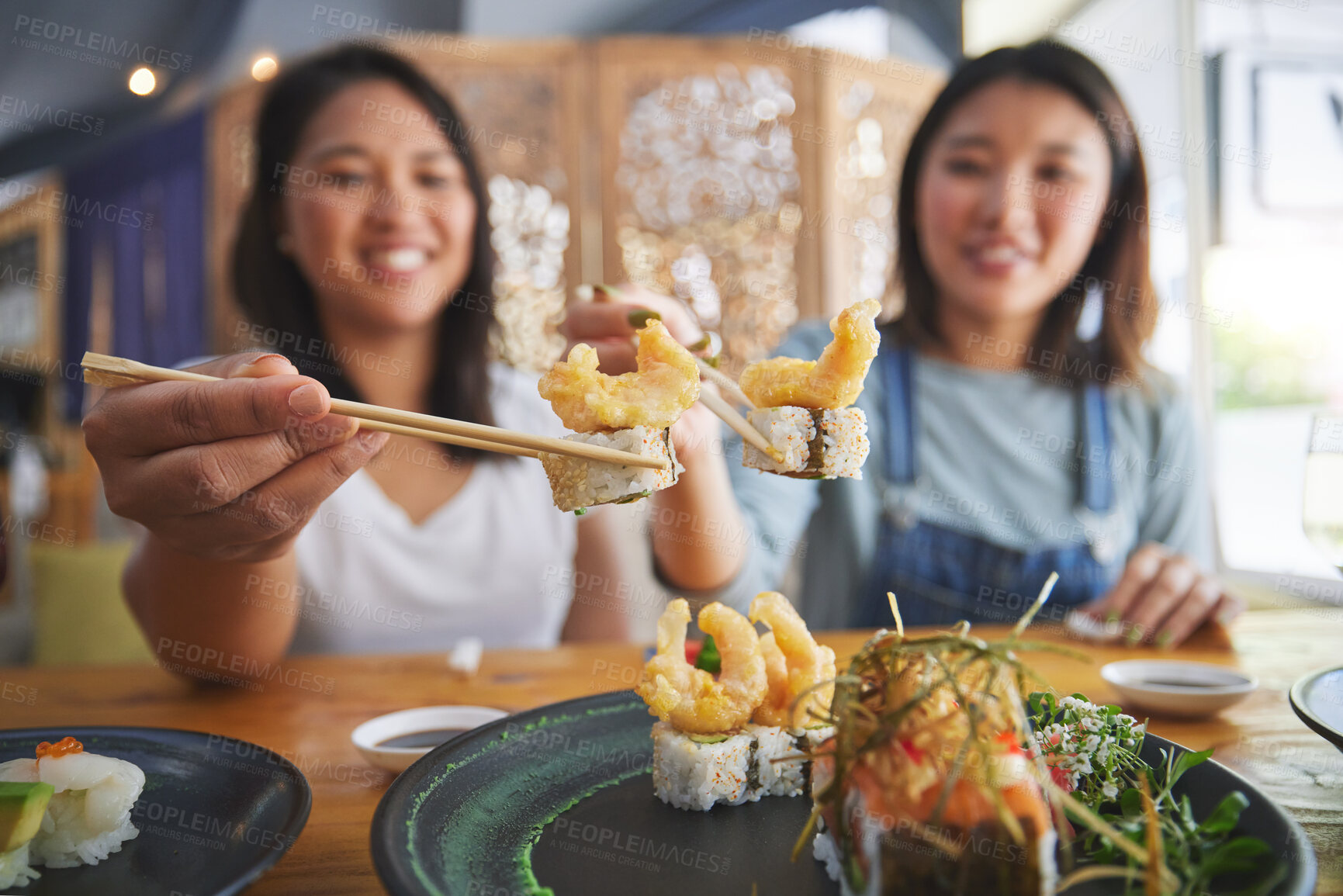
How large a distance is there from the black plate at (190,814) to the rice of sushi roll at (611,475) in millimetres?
443

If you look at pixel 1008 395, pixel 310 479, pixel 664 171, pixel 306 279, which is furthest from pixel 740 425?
pixel 664 171

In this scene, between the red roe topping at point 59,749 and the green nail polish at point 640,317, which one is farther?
the green nail polish at point 640,317

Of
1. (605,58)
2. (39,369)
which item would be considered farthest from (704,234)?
(39,369)

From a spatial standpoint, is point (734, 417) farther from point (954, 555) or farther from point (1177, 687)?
point (954, 555)

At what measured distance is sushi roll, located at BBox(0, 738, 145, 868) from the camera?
911 mm

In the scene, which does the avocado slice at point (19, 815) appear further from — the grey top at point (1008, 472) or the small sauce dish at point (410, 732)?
the grey top at point (1008, 472)

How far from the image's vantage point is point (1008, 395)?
3.20 m

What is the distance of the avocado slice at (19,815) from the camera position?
0.85 metres

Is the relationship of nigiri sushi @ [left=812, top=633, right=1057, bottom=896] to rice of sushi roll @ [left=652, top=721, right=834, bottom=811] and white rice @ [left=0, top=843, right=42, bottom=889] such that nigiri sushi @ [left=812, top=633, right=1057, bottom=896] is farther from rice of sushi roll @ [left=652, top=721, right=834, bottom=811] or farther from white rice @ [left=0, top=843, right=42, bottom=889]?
white rice @ [left=0, top=843, right=42, bottom=889]

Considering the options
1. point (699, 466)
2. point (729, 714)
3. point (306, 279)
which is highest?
point (306, 279)

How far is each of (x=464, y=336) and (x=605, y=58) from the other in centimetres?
292

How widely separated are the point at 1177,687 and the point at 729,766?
3.11ft

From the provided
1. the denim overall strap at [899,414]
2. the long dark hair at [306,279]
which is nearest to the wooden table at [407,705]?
the denim overall strap at [899,414]

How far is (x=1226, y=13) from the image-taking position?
203 inches
